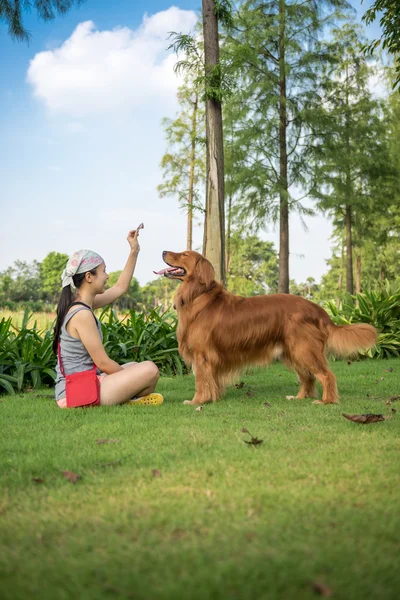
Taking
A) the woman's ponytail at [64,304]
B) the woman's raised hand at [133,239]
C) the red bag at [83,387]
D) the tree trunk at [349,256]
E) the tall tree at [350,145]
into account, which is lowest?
the red bag at [83,387]

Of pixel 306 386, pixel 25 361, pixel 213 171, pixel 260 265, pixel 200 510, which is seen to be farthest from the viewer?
pixel 260 265

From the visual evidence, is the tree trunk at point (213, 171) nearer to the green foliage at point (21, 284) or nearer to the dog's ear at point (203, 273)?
the dog's ear at point (203, 273)

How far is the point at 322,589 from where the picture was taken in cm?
150

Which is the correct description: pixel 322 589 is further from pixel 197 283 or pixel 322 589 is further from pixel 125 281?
pixel 125 281

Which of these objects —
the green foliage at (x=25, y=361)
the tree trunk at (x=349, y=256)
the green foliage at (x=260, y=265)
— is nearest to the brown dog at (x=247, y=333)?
the green foliage at (x=25, y=361)

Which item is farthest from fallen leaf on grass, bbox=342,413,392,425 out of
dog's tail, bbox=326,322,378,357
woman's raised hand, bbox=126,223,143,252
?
woman's raised hand, bbox=126,223,143,252

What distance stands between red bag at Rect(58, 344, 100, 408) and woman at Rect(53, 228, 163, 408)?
1.5 inches

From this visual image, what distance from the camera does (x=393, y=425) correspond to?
3701mm

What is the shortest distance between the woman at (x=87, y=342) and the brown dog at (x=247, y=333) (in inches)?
27.7

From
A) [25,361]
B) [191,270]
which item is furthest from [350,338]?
[25,361]

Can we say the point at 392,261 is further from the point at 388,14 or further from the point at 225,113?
the point at 388,14

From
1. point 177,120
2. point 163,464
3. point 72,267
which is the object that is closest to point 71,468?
point 163,464

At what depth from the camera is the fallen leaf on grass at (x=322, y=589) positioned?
149 cm

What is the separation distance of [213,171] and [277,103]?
915 cm
